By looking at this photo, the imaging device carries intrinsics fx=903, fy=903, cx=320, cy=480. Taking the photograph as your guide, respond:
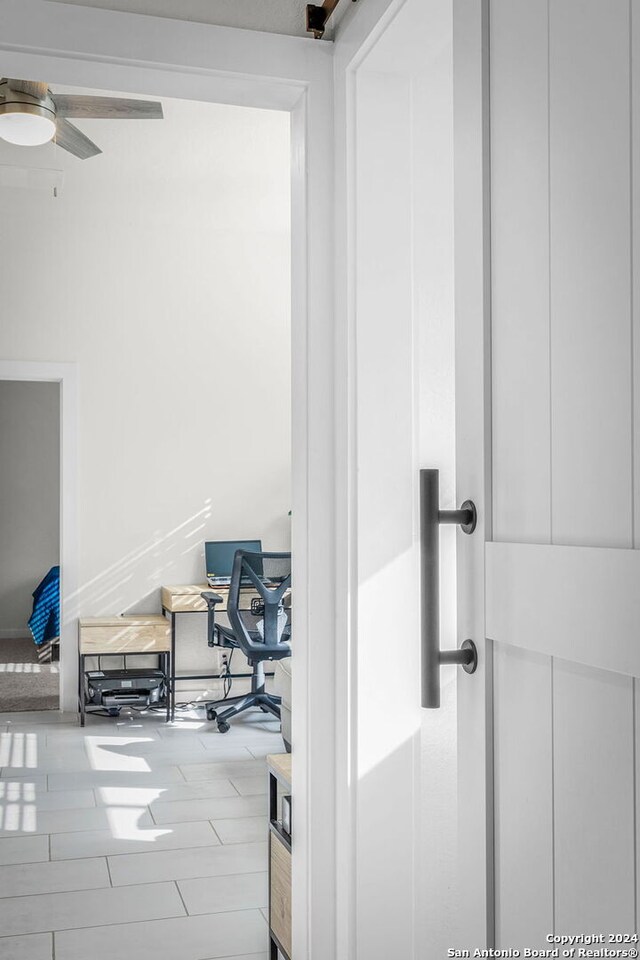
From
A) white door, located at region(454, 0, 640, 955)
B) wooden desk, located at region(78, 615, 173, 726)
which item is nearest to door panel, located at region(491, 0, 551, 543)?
white door, located at region(454, 0, 640, 955)

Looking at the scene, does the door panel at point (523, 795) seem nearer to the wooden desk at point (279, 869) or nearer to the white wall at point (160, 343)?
the wooden desk at point (279, 869)

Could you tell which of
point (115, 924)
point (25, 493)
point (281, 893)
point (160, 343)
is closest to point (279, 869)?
point (281, 893)

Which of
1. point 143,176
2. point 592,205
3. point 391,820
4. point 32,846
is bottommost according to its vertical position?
point 32,846

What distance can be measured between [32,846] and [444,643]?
210cm

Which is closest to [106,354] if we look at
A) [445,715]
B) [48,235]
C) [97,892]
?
[48,235]

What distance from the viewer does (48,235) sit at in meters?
5.71

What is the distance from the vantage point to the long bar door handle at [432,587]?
4.15ft

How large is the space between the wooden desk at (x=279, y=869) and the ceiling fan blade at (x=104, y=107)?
2.63m

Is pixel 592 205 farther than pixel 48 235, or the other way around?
pixel 48 235

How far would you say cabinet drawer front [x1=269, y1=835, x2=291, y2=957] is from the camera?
2117mm

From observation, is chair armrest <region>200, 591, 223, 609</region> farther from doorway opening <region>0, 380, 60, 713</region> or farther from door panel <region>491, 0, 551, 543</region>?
door panel <region>491, 0, 551, 543</region>

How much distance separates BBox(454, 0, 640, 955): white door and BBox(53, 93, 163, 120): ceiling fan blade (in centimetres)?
261

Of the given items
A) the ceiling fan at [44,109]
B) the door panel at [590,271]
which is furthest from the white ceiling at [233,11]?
the ceiling fan at [44,109]

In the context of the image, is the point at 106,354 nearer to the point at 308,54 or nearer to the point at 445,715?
the point at 308,54
